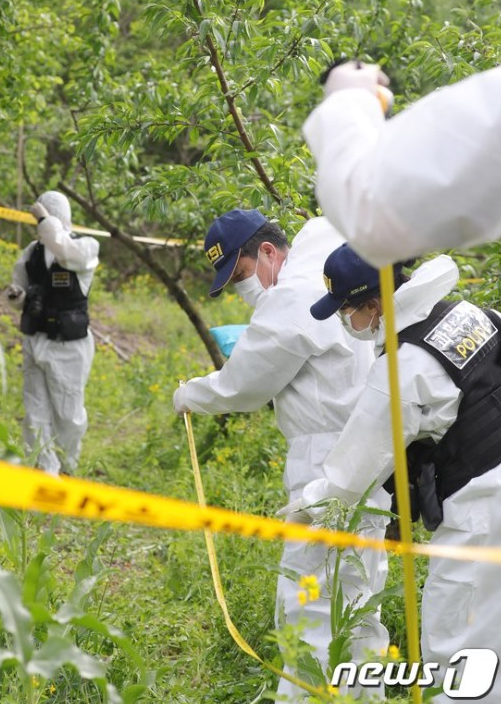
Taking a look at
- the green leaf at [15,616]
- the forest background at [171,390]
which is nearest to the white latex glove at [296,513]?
the forest background at [171,390]

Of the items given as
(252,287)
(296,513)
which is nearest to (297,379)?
(252,287)

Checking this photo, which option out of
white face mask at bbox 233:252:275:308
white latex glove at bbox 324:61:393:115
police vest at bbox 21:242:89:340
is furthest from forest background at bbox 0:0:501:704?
white latex glove at bbox 324:61:393:115

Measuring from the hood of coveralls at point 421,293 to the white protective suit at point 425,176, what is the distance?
1.09 m

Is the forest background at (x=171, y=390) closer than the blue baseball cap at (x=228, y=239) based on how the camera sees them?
Yes

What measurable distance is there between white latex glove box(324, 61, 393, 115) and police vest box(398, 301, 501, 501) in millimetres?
924

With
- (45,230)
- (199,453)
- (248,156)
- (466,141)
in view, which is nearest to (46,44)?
(45,230)

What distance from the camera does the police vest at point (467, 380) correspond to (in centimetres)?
278

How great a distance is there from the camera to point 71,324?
22.0 feet

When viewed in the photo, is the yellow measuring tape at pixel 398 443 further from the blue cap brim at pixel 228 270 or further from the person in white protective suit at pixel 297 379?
the blue cap brim at pixel 228 270

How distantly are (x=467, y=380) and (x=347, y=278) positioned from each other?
0.47 metres

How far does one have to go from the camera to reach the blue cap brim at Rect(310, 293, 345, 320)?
304 centimetres

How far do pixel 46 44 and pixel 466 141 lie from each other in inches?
311

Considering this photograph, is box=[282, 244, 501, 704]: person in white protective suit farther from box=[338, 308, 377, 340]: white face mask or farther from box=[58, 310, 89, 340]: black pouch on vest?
box=[58, 310, 89, 340]: black pouch on vest

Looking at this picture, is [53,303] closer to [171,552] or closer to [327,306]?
[171,552]
